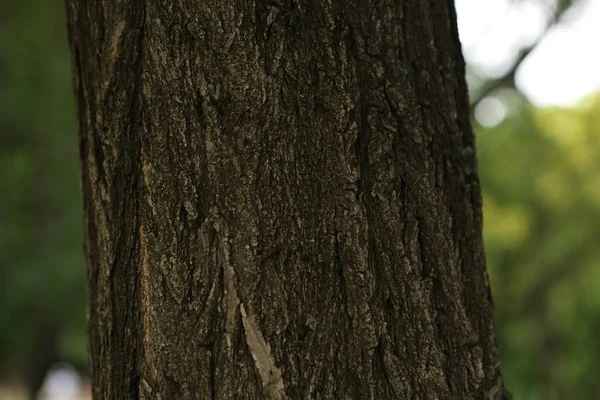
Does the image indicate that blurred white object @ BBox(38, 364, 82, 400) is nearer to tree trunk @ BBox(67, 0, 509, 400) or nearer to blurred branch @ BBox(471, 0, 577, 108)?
blurred branch @ BBox(471, 0, 577, 108)

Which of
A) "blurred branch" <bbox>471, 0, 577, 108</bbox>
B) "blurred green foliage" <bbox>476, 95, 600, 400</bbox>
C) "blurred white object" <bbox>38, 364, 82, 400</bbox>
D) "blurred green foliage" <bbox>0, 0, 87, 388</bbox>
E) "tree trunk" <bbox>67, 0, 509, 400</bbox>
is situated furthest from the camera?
"blurred white object" <bbox>38, 364, 82, 400</bbox>

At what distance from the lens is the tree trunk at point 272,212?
5.26 ft

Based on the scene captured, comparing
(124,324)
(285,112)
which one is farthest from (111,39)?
(124,324)

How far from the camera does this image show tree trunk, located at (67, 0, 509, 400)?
1604 mm

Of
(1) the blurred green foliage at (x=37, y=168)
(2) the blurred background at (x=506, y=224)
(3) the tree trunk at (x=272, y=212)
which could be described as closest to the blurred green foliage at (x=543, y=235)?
(2) the blurred background at (x=506, y=224)

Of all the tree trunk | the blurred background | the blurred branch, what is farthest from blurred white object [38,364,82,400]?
the tree trunk

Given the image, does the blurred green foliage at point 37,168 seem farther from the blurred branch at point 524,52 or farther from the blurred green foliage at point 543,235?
the blurred green foliage at point 543,235

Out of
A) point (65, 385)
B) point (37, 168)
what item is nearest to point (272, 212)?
point (37, 168)

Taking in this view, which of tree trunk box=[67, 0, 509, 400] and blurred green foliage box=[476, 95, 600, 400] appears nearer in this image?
tree trunk box=[67, 0, 509, 400]

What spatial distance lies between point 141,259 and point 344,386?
517mm

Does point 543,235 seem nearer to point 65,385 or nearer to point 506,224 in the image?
point 506,224

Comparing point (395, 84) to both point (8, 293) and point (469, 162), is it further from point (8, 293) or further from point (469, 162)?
point (8, 293)

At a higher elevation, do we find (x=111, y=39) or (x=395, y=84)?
(x=111, y=39)

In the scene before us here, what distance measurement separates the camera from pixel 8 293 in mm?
10938
